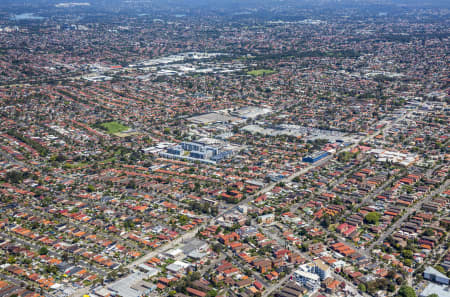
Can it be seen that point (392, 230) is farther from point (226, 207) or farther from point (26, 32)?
point (26, 32)

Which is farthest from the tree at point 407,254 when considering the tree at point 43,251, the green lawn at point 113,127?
the green lawn at point 113,127

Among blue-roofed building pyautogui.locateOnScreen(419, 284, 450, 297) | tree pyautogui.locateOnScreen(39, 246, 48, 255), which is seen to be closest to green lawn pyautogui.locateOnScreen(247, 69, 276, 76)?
tree pyautogui.locateOnScreen(39, 246, 48, 255)

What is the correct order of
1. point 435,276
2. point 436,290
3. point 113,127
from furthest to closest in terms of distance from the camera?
point 113,127
point 435,276
point 436,290

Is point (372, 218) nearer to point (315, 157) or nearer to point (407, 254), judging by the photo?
point (407, 254)

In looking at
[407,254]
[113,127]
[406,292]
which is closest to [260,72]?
[113,127]

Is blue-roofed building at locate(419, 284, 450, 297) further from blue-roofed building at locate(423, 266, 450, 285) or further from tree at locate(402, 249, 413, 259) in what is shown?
tree at locate(402, 249, 413, 259)

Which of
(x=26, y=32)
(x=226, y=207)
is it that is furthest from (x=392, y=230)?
(x=26, y=32)
